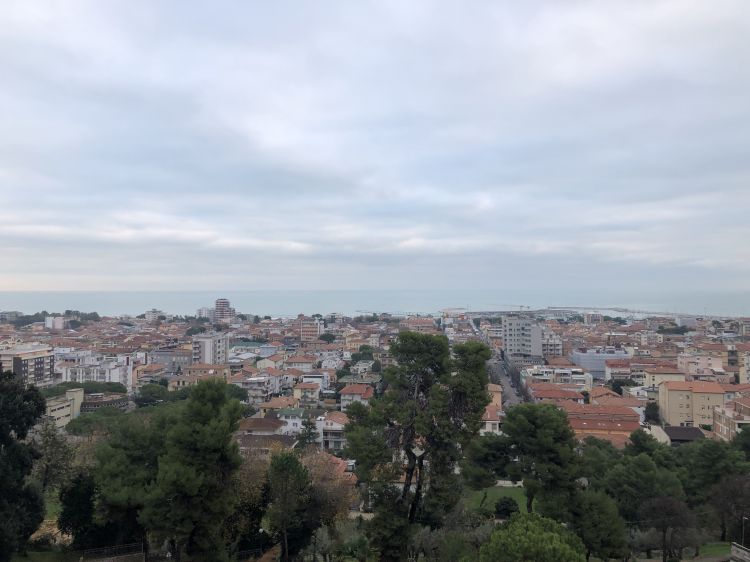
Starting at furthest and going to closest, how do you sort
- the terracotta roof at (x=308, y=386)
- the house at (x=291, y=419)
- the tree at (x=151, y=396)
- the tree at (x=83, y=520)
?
the terracotta roof at (x=308, y=386), the tree at (x=151, y=396), the house at (x=291, y=419), the tree at (x=83, y=520)

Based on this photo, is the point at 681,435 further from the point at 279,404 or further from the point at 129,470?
the point at 129,470

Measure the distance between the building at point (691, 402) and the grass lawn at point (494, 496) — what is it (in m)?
13.8

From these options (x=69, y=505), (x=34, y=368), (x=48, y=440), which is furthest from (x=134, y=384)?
(x=69, y=505)

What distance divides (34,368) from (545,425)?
121 feet

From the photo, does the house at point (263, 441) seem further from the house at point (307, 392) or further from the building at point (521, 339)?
the building at point (521, 339)

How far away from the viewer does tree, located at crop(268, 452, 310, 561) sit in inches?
358

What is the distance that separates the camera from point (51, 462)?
1131 cm

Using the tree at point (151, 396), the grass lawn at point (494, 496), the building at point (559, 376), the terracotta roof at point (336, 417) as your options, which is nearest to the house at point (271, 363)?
the tree at point (151, 396)

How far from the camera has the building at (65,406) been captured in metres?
24.6

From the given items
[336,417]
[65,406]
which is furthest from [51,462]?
[65,406]

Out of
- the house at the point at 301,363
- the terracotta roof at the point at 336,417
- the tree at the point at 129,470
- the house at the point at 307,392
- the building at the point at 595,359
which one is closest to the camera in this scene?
the tree at the point at 129,470

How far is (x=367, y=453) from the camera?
873 cm

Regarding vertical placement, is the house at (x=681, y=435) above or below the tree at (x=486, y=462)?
below

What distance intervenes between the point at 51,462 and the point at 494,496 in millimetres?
A: 12239
